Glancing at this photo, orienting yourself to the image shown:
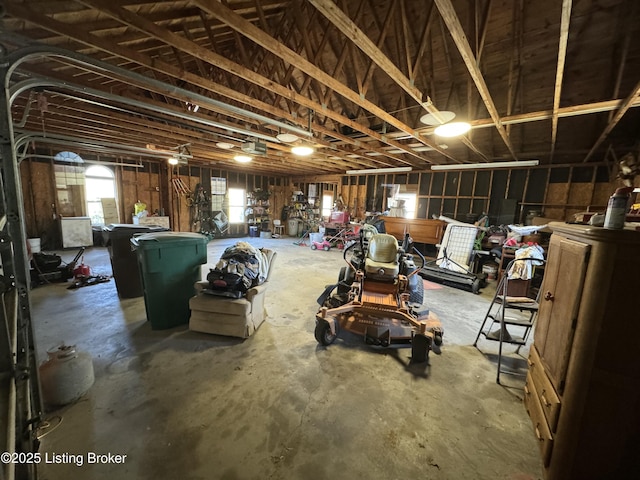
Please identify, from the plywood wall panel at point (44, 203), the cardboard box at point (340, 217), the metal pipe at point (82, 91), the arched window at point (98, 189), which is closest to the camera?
the metal pipe at point (82, 91)

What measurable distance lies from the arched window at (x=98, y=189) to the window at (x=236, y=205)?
401 cm

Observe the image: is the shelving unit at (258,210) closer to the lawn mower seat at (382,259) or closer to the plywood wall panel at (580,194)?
Result: the lawn mower seat at (382,259)

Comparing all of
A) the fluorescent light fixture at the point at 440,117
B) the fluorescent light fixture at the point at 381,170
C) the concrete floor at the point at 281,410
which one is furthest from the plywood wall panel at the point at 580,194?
the concrete floor at the point at 281,410

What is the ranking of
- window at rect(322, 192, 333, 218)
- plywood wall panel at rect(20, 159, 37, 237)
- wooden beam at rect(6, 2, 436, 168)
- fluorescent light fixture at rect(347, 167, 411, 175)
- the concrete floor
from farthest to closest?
window at rect(322, 192, 333, 218) → fluorescent light fixture at rect(347, 167, 411, 175) → plywood wall panel at rect(20, 159, 37, 237) → wooden beam at rect(6, 2, 436, 168) → the concrete floor

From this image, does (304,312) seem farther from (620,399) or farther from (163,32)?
(163,32)

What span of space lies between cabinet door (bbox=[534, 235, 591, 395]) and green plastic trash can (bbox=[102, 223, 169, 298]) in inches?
196

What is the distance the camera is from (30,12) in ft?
5.95

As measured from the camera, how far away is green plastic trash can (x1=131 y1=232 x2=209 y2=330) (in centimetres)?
287

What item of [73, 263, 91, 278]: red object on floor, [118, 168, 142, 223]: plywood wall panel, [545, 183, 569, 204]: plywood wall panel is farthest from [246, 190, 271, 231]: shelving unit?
[545, 183, 569, 204]: plywood wall panel

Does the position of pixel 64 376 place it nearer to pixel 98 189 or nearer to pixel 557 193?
pixel 98 189

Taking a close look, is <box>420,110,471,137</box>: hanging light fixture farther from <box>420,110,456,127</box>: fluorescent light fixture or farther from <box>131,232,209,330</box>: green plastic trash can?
<box>131,232,209,330</box>: green plastic trash can

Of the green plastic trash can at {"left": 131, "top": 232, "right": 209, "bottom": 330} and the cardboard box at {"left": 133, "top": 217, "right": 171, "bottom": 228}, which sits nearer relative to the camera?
the green plastic trash can at {"left": 131, "top": 232, "right": 209, "bottom": 330}

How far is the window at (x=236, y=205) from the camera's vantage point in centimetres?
1096

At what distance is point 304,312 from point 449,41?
479 centimetres
